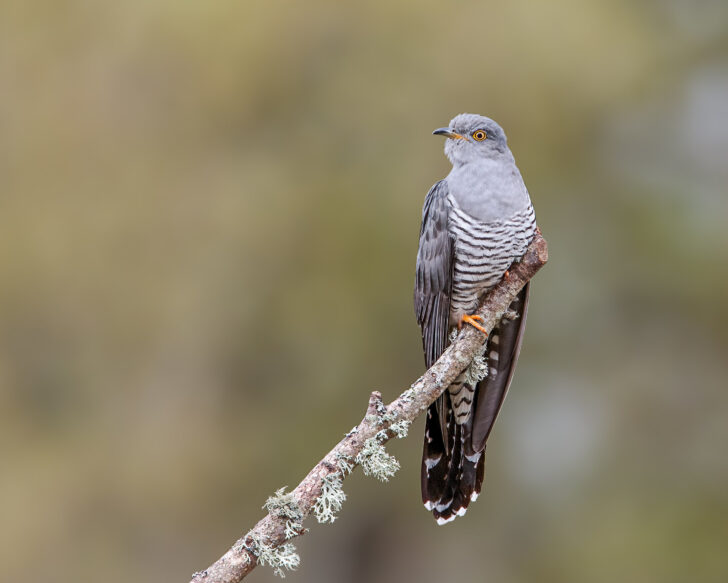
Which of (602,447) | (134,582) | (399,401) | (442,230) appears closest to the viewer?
(399,401)

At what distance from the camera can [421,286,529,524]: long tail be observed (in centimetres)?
360

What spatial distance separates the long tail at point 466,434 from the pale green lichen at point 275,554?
1103 millimetres

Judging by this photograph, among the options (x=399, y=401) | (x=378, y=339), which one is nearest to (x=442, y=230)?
(x=399, y=401)

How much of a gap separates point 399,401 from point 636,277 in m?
5.06

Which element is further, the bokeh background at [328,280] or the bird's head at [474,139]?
the bokeh background at [328,280]

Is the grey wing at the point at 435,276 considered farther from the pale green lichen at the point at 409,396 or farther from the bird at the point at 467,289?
the pale green lichen at the point at 409,396

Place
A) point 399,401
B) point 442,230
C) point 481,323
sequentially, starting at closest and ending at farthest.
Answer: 1. point 399,401
2. point 481,323
3. point 442,230

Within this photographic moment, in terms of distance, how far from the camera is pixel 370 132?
7.06m

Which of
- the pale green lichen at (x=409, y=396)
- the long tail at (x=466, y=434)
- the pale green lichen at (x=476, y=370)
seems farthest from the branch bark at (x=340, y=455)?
the long tail at (x=466, y=434)

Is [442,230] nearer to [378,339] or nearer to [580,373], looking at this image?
[378,339]

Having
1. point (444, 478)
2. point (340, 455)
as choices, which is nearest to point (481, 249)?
point (444, 478)

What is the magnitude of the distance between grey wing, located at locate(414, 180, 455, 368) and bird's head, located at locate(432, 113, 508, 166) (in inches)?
7.2

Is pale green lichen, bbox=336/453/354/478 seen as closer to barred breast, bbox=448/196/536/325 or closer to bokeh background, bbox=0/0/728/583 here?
barred breast, bbox=448/196/536/325

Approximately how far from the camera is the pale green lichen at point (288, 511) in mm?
2420
